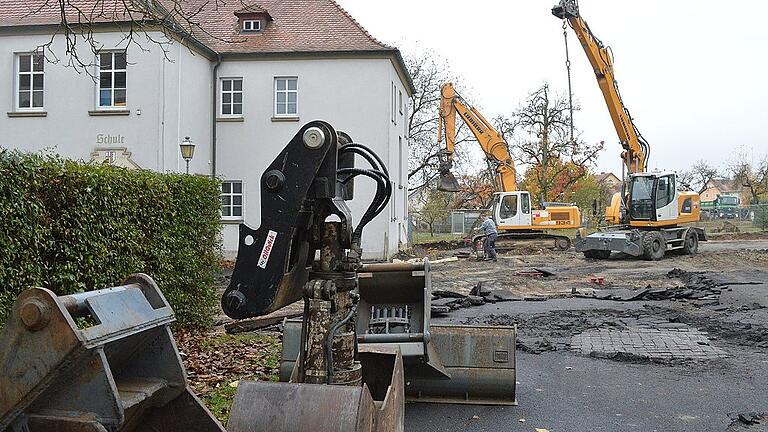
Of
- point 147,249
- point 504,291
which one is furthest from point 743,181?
point 147,249

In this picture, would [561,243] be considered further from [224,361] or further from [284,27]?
[224,361]

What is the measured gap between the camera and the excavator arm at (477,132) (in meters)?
30.5

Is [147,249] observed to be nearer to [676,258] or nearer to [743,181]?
[676,258]

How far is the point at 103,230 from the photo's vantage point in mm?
7938

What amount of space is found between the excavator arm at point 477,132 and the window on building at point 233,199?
8.36 m

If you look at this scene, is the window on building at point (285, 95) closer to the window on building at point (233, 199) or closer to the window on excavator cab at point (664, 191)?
the window on building at point (233, 199)

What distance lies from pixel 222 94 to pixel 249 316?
2480cm

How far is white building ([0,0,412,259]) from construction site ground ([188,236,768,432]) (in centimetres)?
1053

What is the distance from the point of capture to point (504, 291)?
661 inches

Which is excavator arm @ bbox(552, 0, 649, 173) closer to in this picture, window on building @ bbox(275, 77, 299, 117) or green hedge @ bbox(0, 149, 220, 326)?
window on building @ bbox(275, 77, 299, 117)

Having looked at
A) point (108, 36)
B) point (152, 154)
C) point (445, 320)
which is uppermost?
point (108, 36)

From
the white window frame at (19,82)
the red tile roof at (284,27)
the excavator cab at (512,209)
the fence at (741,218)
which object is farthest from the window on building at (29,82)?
the fence at (741,218)

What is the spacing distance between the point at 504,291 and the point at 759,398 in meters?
9.53

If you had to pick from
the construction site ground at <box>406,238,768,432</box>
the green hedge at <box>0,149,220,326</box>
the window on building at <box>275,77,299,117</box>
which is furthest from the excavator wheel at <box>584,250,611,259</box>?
the green hedge at <box>0,149,220,326</box>
